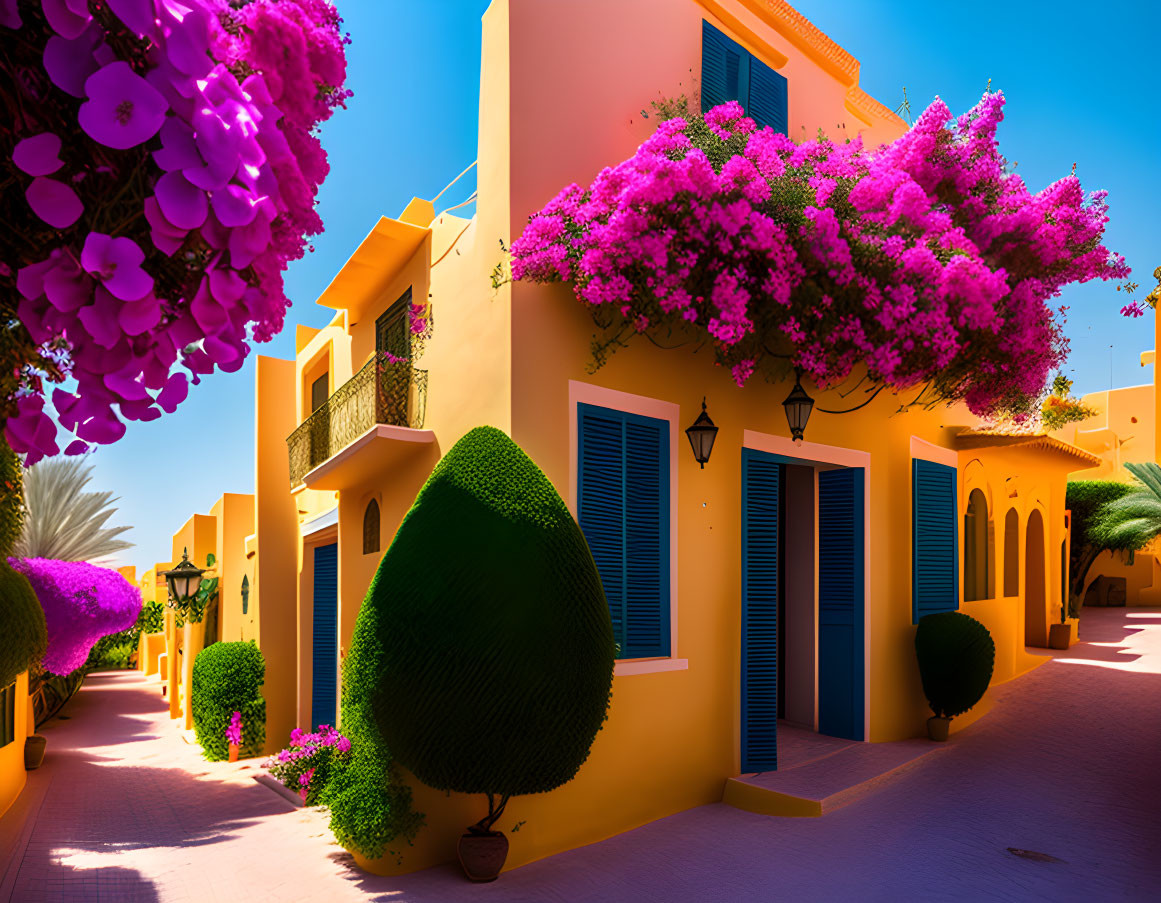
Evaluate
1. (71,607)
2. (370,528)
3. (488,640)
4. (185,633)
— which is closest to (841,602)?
(488,640)

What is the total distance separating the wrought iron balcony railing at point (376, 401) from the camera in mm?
9156

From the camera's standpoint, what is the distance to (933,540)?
434 inches

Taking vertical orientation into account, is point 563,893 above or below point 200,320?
below

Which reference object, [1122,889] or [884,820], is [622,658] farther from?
[1122,889]

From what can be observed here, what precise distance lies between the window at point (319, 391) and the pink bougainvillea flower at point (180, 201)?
13.4 meters

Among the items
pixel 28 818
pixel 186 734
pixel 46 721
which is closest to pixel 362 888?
pixel 28 818

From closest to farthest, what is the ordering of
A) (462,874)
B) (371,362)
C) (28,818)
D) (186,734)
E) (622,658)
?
(462,874), (622,658), (371,362), (28,818), (186,734)

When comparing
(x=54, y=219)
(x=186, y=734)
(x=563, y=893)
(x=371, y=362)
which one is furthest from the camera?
(x=186, y=734)

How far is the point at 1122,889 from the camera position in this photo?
606 cm

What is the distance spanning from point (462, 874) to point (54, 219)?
6239 mm

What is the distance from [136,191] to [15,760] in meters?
14.0

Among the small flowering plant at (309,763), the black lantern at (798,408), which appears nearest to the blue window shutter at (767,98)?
the black lantern at (798,408)

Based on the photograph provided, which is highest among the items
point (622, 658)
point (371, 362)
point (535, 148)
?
point (535, 148)

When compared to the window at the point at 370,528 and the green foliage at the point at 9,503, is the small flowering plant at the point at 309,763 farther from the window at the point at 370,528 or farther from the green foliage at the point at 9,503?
the green foliage at the point at 9,503
